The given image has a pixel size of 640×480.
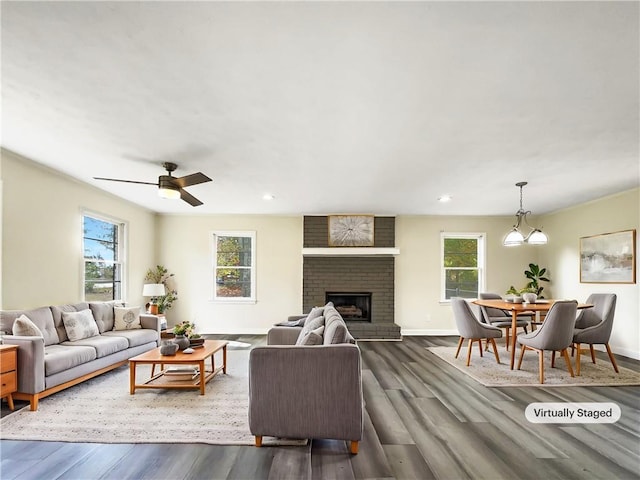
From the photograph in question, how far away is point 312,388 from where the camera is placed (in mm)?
2438

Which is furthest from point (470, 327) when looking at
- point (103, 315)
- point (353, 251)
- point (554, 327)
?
point (103, 315)

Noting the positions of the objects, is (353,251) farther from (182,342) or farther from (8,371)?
(8,371)

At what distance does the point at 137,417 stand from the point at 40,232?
2638 millimetres

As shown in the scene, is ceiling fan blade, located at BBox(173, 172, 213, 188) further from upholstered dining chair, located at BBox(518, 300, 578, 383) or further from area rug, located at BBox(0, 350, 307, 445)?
upholstered dining chair, located at BBox(518, 300, 578, 383)

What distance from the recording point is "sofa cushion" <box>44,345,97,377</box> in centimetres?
330

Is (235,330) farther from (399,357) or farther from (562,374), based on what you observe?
(562,374)

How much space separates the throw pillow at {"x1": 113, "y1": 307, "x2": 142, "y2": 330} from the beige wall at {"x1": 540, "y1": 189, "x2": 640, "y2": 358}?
7181mm

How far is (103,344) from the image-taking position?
402 cm

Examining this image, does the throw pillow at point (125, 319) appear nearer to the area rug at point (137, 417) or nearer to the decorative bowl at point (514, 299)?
the area rug at point (137, 417)

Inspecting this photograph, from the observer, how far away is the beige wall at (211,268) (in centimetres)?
720

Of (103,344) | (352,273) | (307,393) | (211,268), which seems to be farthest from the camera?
(211,268)

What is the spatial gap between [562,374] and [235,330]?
5.48m

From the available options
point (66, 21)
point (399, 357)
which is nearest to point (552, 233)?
point (399, 357)

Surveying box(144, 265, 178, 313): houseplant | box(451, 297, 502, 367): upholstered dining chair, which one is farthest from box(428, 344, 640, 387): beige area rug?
box(144, 265, 178, 313): houseplant
